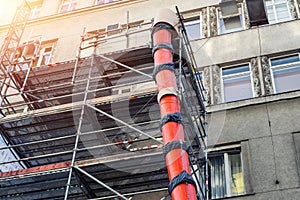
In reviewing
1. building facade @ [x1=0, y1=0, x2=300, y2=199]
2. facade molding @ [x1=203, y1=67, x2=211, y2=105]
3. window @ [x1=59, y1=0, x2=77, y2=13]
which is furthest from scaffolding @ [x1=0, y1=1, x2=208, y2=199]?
window @ [x1=59, y1=0, x2=77, y2=13]

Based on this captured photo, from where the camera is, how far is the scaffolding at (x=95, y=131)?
11516 millimetres

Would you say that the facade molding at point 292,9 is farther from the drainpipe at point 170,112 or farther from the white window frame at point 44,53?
the white window frame at point 44,53

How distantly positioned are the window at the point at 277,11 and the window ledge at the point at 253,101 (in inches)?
148

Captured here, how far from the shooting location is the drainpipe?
9.96 m

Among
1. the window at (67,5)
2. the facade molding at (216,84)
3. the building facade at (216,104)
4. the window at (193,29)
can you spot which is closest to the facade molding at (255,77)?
the building facade at (216,104)

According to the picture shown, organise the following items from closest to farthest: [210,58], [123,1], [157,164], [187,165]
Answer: [187,165]
[157,164]
[210,58]
[123,1]

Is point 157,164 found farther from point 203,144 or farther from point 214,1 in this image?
point 214,1

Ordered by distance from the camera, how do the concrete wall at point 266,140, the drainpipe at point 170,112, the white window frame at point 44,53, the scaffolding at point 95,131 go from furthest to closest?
1. the white window frame at point 44,53
2. the concrete wall at point 266,140
3. the scaffolding at point 95,131
4. the drainpipe at point 170,112

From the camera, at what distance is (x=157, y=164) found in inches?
451

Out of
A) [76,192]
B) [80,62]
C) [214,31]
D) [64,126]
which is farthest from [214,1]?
[76,192]

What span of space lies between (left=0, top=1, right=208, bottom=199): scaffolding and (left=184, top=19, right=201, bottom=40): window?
329 centimetres

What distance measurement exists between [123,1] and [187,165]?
11.6 meters

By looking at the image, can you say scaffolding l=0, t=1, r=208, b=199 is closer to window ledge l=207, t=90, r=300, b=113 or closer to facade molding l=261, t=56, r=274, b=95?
window ledge l=207, t=90, r=300, b=113

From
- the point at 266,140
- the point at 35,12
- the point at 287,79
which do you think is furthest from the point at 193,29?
the point at 35,12
